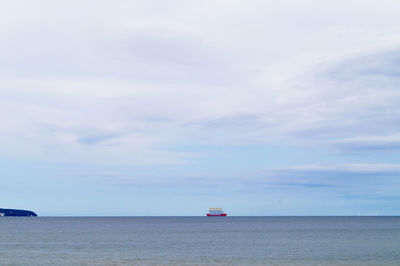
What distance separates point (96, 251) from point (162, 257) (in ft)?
44.4

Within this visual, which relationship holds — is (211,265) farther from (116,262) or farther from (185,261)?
(116,262)

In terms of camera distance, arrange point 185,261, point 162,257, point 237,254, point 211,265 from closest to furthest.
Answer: point 211,265, point 185,261, point 162,257, point 237,254

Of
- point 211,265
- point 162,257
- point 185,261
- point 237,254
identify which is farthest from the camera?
point 237,254

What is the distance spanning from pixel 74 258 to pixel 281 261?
2668 cm

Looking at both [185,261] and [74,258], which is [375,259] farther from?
[74,258]

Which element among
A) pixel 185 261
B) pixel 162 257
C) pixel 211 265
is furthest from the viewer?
pixel 162 257

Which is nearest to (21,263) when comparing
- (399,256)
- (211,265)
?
(211,265)

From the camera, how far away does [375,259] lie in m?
62.2

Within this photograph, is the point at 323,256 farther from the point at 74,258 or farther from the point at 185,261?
the point at 74,258

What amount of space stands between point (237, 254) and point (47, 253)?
27406mm

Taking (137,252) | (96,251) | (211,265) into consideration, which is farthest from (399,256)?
(96,251)

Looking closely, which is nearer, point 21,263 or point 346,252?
point 21,263

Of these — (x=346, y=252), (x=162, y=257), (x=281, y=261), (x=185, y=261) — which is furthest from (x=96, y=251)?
(x=346, y=252)

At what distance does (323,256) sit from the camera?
66500 millimetres
